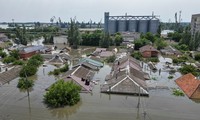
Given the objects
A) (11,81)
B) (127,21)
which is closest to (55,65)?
(11,81)

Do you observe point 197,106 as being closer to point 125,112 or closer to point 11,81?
point 125,112

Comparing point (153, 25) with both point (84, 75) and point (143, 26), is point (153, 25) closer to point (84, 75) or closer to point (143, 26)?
point (143, 26)

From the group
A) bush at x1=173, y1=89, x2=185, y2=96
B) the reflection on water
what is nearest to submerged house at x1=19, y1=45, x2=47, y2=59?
the reflection on water

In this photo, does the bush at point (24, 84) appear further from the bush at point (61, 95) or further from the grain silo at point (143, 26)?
the grain silo at point (143, 26)

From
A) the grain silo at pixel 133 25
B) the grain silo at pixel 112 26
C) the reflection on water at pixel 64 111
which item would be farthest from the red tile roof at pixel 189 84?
the grain silo at pixel 112 26

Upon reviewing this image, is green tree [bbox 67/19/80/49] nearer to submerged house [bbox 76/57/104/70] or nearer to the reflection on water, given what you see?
submerged house [bbox 76/57/104/70]

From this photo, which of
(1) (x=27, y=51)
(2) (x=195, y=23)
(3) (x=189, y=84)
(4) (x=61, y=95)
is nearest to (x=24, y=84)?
(4) (x=61, y=95)
